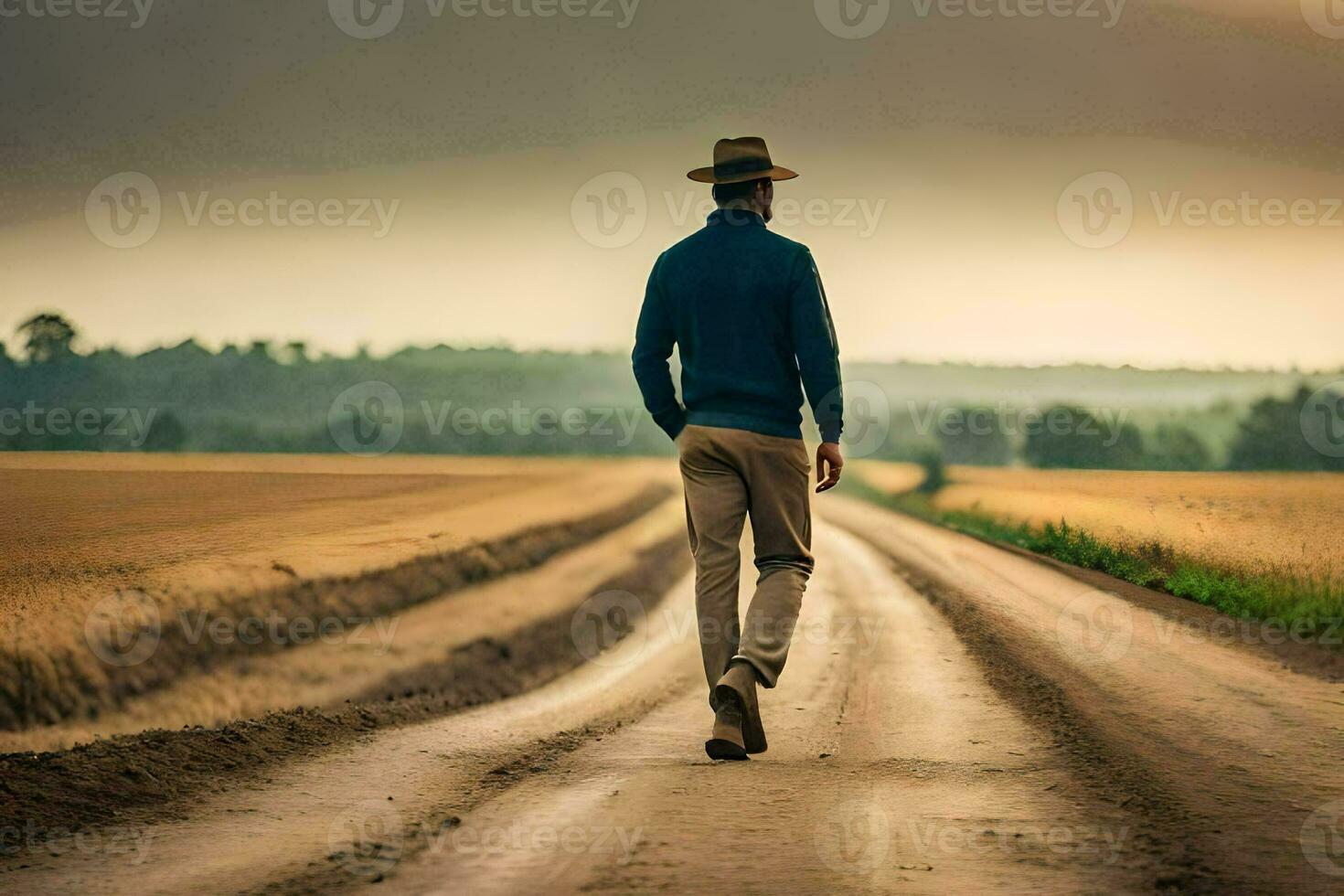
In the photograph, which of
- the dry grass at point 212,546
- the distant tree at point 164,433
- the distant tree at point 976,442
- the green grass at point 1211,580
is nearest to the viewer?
the dry grass at point 212,546

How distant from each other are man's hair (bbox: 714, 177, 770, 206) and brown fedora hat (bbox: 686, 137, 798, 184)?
0.04 m

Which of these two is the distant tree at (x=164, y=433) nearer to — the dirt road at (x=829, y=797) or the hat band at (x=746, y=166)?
the dirt road at (x=829, y=797)

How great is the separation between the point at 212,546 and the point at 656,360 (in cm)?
942

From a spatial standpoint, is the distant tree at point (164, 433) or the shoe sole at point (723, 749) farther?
the distant tree at point (164, 433)

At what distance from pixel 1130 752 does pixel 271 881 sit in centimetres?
393

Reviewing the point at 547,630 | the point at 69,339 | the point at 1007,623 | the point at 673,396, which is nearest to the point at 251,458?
the point at 69,339

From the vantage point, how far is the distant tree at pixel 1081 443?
29.4 m

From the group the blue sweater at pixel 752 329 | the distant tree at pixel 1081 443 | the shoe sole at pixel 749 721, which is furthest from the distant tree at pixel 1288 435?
the shoe sole at pixel 749 721

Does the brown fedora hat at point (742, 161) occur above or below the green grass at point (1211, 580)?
above

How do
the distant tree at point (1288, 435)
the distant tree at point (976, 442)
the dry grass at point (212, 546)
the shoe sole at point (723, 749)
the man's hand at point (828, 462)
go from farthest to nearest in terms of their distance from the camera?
the distant tree at point (976, 442) → the distant tree at point (1288, 435) → the dry grass at point (212, 546) → the man's hand at point (828, 462) → the shoe sole at point (723, 749)

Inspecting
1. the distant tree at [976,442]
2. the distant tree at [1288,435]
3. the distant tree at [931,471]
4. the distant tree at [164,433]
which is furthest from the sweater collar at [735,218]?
the distant tree at [976,442]

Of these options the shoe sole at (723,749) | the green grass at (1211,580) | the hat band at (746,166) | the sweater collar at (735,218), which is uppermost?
the hat band at (746,166)

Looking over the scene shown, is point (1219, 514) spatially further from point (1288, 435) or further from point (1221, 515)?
point (1288, 435)

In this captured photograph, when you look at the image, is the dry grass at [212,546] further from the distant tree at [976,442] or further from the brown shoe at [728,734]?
the distant tree at [976,442]
